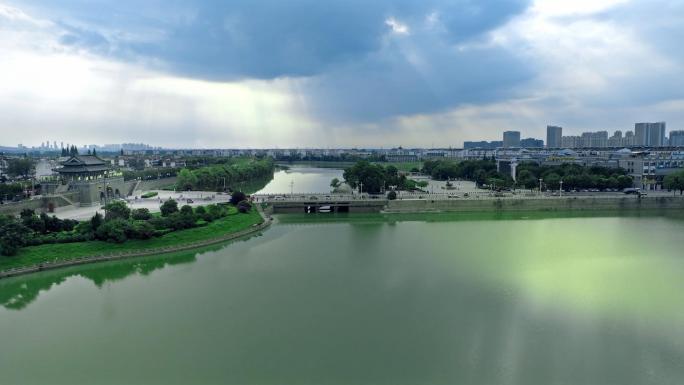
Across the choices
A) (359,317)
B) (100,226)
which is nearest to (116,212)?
(100,226)

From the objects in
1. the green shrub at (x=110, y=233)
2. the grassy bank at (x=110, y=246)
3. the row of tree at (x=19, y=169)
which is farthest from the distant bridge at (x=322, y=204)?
the row of tree at (x=19, y=169)

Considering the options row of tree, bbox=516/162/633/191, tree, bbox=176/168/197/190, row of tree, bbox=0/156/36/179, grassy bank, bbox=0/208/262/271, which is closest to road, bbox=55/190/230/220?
grassy bank, bbox=0/208/262/271

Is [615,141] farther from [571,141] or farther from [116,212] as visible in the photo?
[116,212]

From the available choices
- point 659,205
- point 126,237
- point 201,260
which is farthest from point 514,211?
point 126,237

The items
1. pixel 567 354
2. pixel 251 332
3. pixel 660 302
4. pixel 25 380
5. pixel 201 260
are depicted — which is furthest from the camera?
pixel 201 260

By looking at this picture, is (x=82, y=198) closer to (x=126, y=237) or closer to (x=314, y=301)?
(x=126, y=237)

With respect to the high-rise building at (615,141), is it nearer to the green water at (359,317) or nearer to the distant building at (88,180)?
the green water at (359,317)

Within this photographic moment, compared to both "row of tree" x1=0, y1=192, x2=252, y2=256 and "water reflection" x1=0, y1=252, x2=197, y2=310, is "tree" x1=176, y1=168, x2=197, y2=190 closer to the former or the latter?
"row of tree" x1=0, y1=192, x2=252, y2=256
